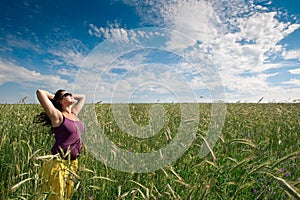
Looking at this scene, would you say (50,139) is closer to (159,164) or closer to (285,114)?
(159,164)

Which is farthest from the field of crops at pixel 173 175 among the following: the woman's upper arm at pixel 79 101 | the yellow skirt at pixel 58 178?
the woman's upper arm at pixel 79 101

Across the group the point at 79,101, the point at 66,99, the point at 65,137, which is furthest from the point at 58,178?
the point at 79,101

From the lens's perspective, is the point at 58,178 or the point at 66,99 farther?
the point at 66,99

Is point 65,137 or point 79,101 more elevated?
point 79,101

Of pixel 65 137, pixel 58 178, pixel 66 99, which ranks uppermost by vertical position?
pixel 66 99

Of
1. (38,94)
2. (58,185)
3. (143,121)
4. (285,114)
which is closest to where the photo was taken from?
(58,185)

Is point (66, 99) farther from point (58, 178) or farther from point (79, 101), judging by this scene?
point (58, 178)

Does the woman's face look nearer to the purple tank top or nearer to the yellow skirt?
the purple tank top

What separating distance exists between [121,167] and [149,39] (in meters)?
2.19

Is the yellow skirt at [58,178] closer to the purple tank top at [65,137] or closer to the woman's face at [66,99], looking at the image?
the purple tank top at [65,137]

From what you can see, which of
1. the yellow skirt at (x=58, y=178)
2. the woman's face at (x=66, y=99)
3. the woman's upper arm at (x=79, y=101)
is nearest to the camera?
the yellow skirt at (x=58, y=178)

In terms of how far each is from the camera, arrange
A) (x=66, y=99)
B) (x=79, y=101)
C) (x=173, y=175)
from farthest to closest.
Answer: (x=79, y=101), (x=66, y=99), (x=173, y=175)

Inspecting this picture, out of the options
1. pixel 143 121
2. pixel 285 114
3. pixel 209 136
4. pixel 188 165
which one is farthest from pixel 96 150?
pixel 285 114

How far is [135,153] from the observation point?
3490 mm
